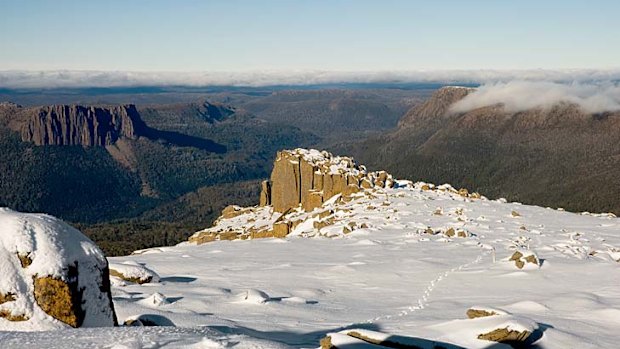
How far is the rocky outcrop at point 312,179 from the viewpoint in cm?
10406

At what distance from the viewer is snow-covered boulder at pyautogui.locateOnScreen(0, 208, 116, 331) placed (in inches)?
526

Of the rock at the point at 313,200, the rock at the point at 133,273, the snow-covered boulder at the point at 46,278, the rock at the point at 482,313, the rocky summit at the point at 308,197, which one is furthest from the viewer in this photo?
the rock at the point at 313,200

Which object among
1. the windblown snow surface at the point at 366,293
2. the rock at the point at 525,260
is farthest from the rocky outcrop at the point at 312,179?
the rock at the point at 525,260

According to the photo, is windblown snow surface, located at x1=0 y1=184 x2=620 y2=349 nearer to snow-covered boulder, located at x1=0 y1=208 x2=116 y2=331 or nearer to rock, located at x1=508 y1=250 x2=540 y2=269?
rock, located at x1=508 y1=250 x2=540 y2=269

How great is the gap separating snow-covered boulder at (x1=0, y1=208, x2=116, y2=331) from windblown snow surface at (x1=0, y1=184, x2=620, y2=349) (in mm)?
2152

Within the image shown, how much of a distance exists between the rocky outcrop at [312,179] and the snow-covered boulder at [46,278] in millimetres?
83511

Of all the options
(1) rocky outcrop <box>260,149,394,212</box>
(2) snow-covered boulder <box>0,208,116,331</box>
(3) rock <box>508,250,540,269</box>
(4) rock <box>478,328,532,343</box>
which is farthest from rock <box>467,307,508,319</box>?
(1) rocky outcrop <box>260,149,394,212</box>

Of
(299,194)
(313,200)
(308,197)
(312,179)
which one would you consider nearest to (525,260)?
(313,200)

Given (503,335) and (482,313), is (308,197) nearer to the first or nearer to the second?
(482,313)

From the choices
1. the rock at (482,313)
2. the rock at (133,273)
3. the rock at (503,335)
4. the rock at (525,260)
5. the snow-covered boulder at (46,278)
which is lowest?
the rock at (525,260)

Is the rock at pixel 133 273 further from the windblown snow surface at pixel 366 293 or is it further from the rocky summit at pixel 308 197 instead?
the rocky summit at pixel 308 197

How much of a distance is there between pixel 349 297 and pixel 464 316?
5.59m

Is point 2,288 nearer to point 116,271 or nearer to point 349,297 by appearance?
point 116,271

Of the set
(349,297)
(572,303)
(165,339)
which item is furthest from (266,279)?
(165,339)
